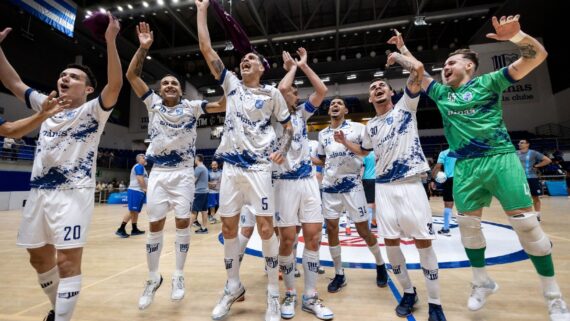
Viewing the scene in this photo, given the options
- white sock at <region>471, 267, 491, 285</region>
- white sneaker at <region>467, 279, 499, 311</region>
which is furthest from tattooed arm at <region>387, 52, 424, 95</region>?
white sneaker at <region>467, 279, 499, 311</region>

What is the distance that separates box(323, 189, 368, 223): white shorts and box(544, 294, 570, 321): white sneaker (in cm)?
171

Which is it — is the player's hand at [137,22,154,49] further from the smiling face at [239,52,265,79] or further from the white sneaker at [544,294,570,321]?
the white sneaker at [544,294,570,321]

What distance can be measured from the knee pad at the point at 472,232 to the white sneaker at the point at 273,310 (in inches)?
74.7

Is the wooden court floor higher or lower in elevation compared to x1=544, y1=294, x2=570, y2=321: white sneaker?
lower

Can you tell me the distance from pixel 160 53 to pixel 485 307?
21.8 m

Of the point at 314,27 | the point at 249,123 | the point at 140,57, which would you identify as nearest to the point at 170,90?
the point at 140,57

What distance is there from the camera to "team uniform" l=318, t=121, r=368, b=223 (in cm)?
354

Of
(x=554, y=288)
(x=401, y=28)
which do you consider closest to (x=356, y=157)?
(x=554, y=288)

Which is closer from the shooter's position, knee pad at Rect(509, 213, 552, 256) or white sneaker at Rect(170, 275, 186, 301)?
knee pad at Rect(509, 213, 552, 256)

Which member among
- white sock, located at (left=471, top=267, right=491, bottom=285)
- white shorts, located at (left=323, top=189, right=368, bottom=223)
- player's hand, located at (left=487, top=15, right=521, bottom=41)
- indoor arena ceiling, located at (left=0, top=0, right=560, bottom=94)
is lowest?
white sock, located at (left=471, top=267, right=491, bottom=285)

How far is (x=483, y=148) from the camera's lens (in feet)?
8.54

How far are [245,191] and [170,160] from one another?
1.15 meters

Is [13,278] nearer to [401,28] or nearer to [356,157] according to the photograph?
[356,157]

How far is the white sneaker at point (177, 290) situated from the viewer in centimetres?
296
